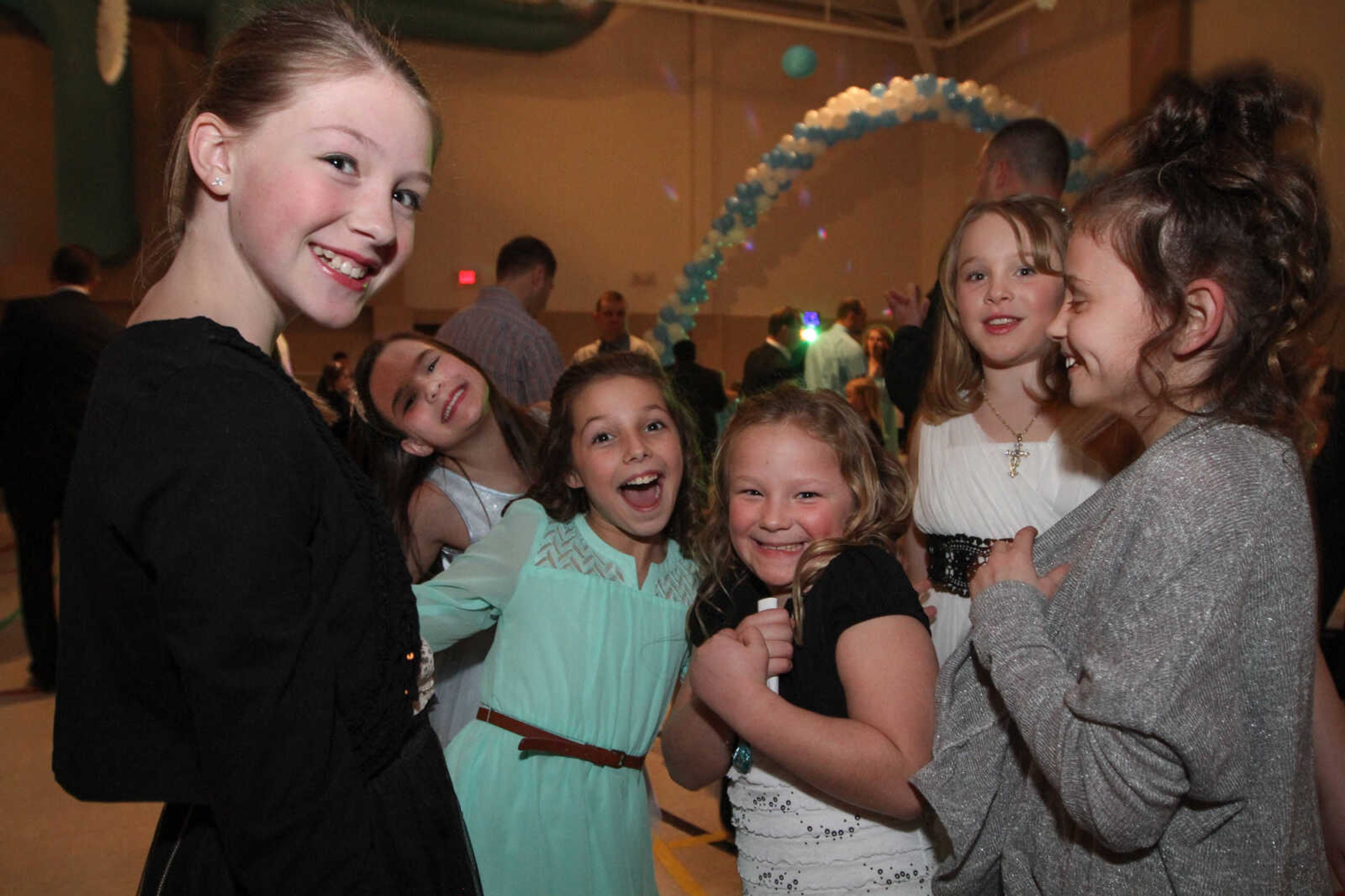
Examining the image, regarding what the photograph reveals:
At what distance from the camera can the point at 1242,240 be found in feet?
3.34

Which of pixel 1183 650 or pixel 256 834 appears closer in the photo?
pixel 256 834

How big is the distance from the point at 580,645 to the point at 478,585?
0.20 meters

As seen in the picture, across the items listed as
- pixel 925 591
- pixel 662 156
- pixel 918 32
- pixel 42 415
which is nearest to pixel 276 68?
pixel 925 591

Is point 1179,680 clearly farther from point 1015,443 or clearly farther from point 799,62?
point 799,62

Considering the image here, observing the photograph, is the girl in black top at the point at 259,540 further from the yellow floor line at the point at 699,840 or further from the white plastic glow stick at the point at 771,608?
the yellow floor line at the point at 699,840

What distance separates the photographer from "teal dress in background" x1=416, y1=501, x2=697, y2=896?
1517mm

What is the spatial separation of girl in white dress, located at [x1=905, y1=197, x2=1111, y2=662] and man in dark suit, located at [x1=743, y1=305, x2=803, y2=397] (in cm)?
359

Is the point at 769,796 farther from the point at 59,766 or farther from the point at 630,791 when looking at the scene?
the point at 59,766

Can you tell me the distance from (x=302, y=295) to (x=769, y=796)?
0.91 metres

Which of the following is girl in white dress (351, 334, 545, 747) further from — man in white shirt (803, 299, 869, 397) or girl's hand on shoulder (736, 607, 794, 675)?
man in white shirt (803, 299, 869, 397)

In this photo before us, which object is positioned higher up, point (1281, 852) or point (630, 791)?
point (1281, 852)

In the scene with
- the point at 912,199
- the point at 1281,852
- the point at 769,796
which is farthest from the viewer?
the point at 912,199

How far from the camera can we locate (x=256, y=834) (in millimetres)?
769

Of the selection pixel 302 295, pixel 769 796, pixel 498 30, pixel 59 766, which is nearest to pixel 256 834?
pixel 59 766
